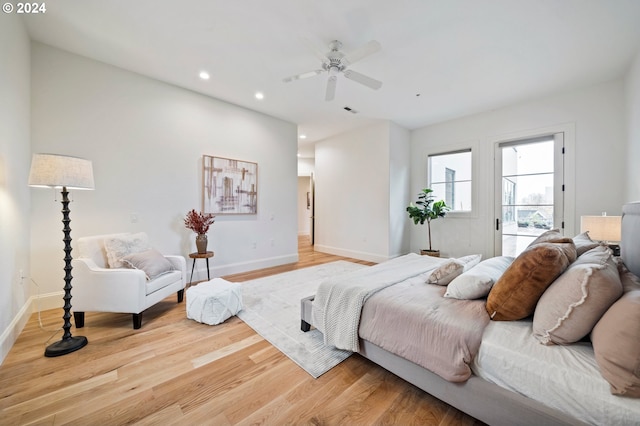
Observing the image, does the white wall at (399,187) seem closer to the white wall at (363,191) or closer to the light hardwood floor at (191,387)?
the white wall at (363,191)

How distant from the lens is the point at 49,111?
2820 mm

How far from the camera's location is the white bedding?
3.05ft

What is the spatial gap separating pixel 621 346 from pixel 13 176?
14.2 ft

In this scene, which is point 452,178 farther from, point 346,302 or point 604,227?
point 346,302

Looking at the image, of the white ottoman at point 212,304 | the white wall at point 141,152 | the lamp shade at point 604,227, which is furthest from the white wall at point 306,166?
the lamp shade at point 604,227

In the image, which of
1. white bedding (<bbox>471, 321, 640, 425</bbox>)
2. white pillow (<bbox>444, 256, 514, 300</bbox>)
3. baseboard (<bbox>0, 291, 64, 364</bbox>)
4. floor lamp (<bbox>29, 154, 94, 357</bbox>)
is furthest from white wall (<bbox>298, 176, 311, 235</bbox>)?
white bedding (<bbox>471, 321, 640, 425</bbox>)

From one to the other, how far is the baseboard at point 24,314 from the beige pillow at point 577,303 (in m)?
3.66

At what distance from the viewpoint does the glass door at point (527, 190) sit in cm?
396

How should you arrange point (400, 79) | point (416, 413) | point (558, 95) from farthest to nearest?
point (558, 95) → point (400, 79) → point (416, 413)

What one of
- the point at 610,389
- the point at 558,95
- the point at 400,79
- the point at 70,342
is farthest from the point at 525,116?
the point at 70,342

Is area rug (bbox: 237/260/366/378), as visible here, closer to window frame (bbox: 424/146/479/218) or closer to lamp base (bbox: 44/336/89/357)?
lamp base (bbox: 44/336/89/357)

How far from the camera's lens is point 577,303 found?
3.69 feet

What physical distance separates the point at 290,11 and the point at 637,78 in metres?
4.04

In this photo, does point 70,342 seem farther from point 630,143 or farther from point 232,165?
point 630,143
